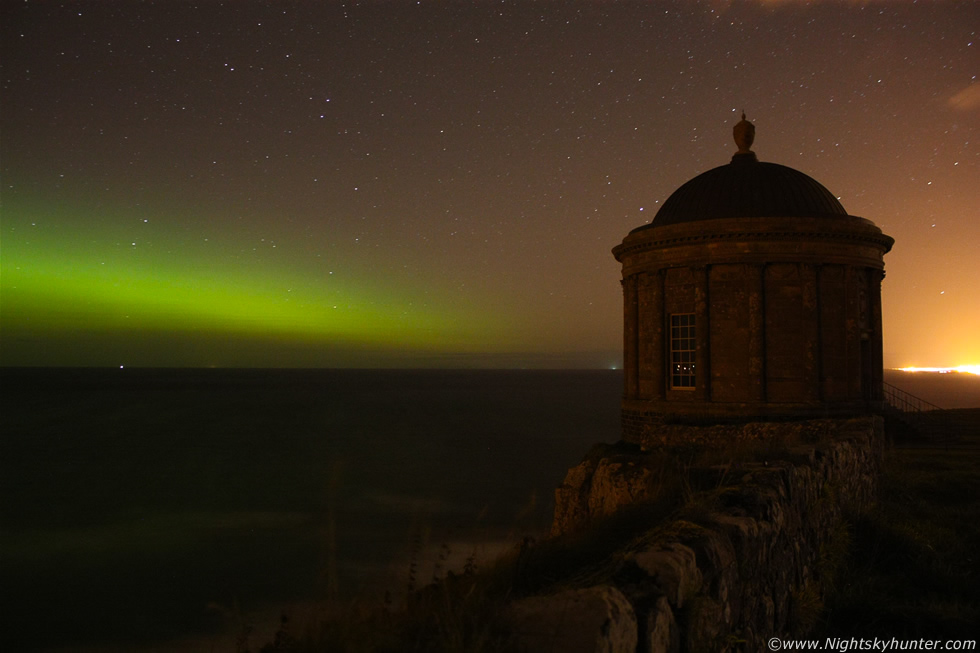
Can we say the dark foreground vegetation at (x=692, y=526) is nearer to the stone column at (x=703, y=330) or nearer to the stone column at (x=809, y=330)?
the stone column at (x=809, y=330)

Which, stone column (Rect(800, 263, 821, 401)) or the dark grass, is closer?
the dark grass

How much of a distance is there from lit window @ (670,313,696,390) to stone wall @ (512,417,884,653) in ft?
36.6

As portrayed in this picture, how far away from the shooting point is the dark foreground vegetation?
3.03 metres

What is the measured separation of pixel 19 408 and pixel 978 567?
339ft

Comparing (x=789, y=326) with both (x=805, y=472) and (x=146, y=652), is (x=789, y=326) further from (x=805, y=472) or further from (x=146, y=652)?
(x=146, y=652)

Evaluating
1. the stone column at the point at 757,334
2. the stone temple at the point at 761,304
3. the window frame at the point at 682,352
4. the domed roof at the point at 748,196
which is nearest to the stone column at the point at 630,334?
the stone temple at the point at 761,304

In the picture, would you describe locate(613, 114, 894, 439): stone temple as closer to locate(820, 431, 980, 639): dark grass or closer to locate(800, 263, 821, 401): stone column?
locate(800, 263, 821, 401): stone column

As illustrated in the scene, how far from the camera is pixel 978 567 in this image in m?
7.30

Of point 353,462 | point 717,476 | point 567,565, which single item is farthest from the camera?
point 353,462

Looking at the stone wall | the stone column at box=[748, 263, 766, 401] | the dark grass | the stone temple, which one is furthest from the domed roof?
the stone wall

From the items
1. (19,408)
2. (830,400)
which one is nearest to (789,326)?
(830,400)

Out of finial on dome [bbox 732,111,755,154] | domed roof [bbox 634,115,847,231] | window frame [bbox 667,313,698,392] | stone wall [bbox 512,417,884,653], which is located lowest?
stone wall [bbox 512,417,884,653]

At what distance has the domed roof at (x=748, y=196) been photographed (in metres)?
20.0

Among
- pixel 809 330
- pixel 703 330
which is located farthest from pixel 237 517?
pixel 809 330
